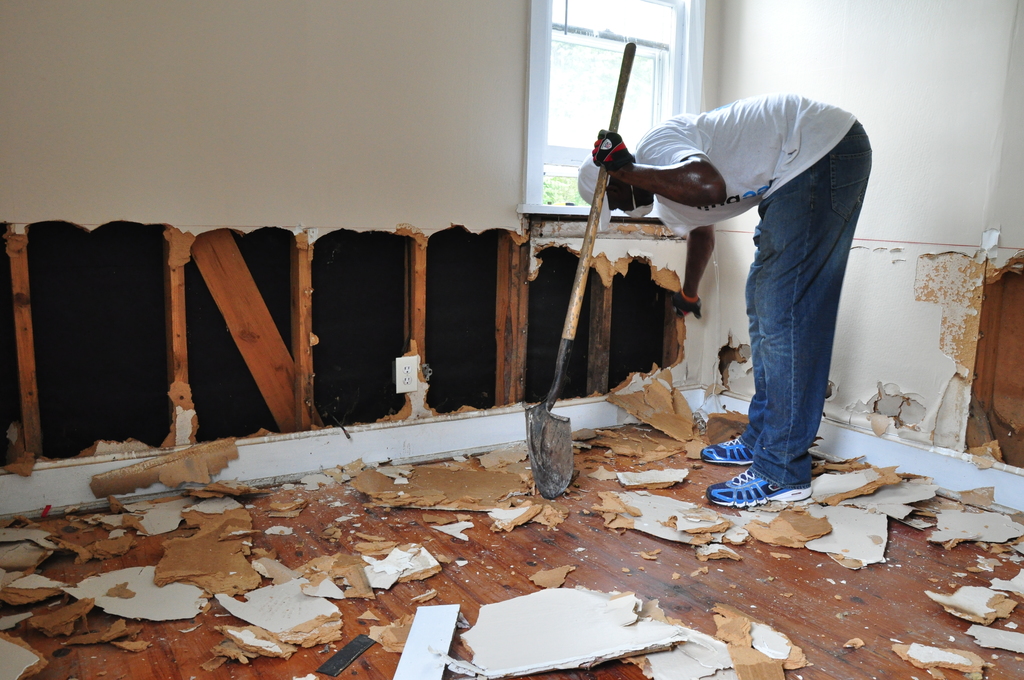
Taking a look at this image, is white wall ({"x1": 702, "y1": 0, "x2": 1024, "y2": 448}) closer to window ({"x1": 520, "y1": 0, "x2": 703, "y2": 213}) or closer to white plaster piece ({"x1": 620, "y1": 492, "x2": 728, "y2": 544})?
window ({"x1": 520, "y1": 0, "x2": 703, "y2": 213})

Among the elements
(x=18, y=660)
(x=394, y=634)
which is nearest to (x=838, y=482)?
(x=394, y=634)

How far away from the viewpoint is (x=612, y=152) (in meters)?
2.23

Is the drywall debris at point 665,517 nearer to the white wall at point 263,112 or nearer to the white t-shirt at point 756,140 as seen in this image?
the white t-shirt at point 756,140

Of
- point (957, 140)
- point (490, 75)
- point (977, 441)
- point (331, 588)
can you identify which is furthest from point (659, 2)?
point (331, 588)

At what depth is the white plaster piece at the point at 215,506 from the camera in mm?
2141

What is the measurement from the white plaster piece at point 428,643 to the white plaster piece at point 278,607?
0.21 metres

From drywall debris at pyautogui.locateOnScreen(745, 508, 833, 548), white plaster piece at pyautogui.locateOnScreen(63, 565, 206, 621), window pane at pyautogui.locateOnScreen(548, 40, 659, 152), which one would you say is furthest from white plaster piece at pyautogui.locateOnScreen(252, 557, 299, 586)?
window pane at pyautogui.locateOnScreen(548, 40, 659, 152)

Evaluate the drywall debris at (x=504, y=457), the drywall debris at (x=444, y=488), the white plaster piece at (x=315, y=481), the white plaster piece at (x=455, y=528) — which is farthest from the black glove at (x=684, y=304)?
the white plaster piece at (x=315, y=481)

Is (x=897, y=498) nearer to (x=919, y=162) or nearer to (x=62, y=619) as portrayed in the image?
(x=919, y=162)

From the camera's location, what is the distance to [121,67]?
204cm

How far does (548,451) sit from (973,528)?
4.31 ft

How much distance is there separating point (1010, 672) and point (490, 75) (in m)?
2.33

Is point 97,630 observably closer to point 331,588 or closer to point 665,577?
point 331,588

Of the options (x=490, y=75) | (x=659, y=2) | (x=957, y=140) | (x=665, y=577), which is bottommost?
(x=665, y=577)
